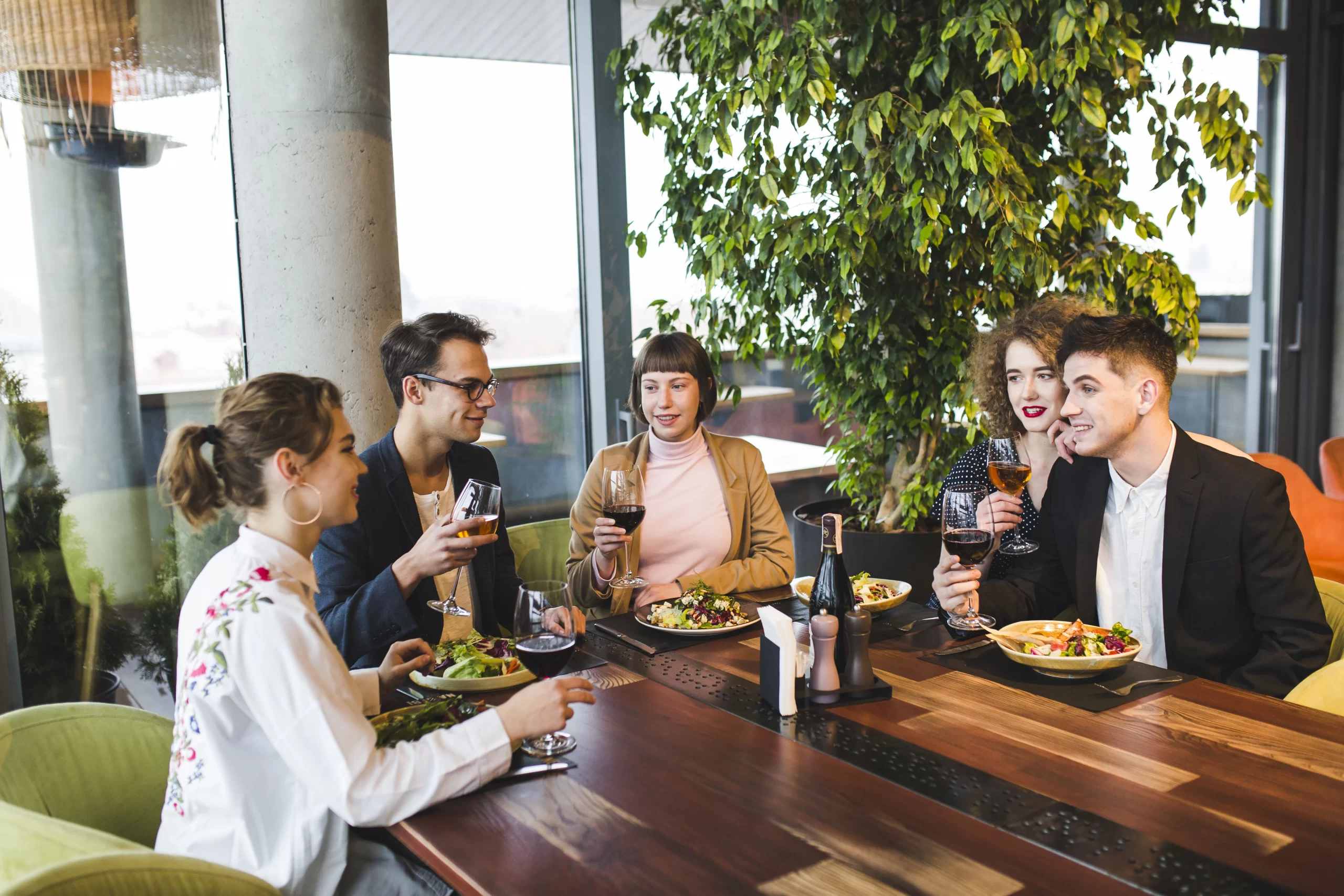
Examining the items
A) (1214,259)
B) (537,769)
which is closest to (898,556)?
(537,769)

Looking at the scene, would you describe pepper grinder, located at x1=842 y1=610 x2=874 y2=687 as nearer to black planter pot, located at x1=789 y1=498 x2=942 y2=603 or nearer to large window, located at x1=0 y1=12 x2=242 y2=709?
black planter pot, located at x1=789 y1=498 x2=942 y2=603

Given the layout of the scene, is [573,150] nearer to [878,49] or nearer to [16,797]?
[878,49]

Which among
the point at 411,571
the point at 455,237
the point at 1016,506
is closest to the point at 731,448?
the point at 1016,506

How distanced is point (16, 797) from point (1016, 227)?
2818 mm

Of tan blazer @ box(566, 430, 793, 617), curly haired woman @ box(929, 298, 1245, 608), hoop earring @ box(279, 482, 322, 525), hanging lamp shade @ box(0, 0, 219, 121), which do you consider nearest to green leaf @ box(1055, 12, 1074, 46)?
curly haired woman @ box(929, 298, 1245, 608)

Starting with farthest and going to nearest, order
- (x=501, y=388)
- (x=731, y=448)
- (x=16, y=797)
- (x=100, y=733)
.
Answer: (x=501, y=388) < (x=731, y=448) < (x=100, y=733) < (x=16, y=797)

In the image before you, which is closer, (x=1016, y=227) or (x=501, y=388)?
(x=1016, y=227)

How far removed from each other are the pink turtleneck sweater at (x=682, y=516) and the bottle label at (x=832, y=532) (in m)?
1.14

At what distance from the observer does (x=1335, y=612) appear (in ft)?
7.41

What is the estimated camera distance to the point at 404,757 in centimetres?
150

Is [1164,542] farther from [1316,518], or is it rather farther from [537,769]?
[1316,518]

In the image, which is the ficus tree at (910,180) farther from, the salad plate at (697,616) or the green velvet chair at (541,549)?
the salad plate at (697,616)

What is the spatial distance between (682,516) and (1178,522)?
1.33m

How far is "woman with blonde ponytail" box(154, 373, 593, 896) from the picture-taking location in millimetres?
1442
